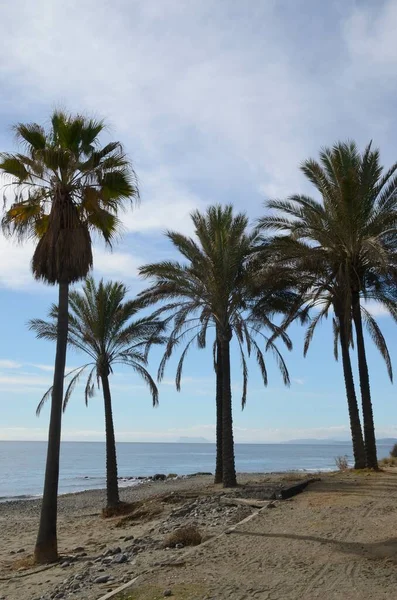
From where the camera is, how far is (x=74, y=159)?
13273 millimetres

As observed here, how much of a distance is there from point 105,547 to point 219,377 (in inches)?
430

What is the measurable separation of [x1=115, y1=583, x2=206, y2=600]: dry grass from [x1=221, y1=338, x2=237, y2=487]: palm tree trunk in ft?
39.8

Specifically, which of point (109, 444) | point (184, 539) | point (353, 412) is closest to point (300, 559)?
point (184, 539)

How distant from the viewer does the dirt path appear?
6965mm

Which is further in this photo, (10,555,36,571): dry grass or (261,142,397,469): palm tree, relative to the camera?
(261,142,397,469): palm tree

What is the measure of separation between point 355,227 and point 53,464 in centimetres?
1261

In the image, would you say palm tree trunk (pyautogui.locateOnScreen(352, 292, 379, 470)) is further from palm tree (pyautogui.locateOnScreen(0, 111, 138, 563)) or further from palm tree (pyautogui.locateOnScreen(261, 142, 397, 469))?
palm tree (pyautogui.locateOnScreen(0, 111, 138, 563))

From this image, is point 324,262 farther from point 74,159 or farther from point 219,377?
point 74,159

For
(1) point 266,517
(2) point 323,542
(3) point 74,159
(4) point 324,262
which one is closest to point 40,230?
(3) point 74,159

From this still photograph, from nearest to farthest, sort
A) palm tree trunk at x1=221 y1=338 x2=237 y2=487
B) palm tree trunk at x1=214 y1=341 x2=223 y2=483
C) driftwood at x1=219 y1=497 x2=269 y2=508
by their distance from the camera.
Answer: driftwood at x1=219 y1=497 x2=269 y2=508 → palm tree trunk at x1=221 y1=338 x2=237 y2=487 → palm tree trunk at x1=214 y1=341 x2=223 y2=483

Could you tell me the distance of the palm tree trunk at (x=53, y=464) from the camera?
→ 11758 mm

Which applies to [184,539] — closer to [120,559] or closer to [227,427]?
[120,559]

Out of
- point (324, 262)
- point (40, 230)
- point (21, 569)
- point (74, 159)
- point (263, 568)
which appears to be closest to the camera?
point (263, 568)

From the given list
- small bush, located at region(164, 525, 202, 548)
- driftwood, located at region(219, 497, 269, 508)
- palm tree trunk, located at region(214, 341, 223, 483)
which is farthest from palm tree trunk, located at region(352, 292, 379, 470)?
small bush, located at region(164, 525, 202, 548)
